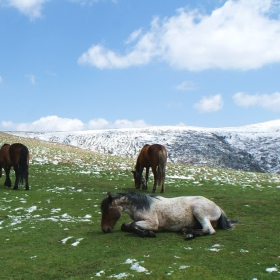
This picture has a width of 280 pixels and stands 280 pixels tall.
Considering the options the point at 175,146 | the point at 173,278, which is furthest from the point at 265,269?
the point at 175,146

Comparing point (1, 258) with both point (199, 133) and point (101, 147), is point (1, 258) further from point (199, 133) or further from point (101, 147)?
point (199, 133)

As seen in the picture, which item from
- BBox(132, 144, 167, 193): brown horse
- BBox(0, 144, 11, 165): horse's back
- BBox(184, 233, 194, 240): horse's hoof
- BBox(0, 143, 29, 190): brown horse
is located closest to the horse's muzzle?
BBox(184, 233, 194, 240): horse's hoof

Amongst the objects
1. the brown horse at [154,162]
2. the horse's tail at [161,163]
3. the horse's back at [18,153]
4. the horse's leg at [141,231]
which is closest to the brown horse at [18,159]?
the horse's back at [18,153]

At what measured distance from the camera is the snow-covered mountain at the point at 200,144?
70750 mm

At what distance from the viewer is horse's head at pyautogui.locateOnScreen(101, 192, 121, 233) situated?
27.2 feet

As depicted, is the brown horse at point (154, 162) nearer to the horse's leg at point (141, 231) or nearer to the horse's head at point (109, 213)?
the horse's head at point (109, 213)

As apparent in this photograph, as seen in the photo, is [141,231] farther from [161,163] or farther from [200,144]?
[200,144]

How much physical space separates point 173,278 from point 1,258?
3844 millimetres

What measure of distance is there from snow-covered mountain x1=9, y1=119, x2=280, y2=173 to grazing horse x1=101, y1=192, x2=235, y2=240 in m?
59.1

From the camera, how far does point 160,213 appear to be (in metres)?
8.28

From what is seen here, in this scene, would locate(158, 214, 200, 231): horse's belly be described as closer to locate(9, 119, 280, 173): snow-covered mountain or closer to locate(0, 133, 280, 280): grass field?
locate(0, 133, 280, 280): grass field

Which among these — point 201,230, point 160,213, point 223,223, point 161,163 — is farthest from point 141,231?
point 161,163

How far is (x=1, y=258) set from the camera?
685 centimetres

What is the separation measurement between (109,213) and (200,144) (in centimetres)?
7192
